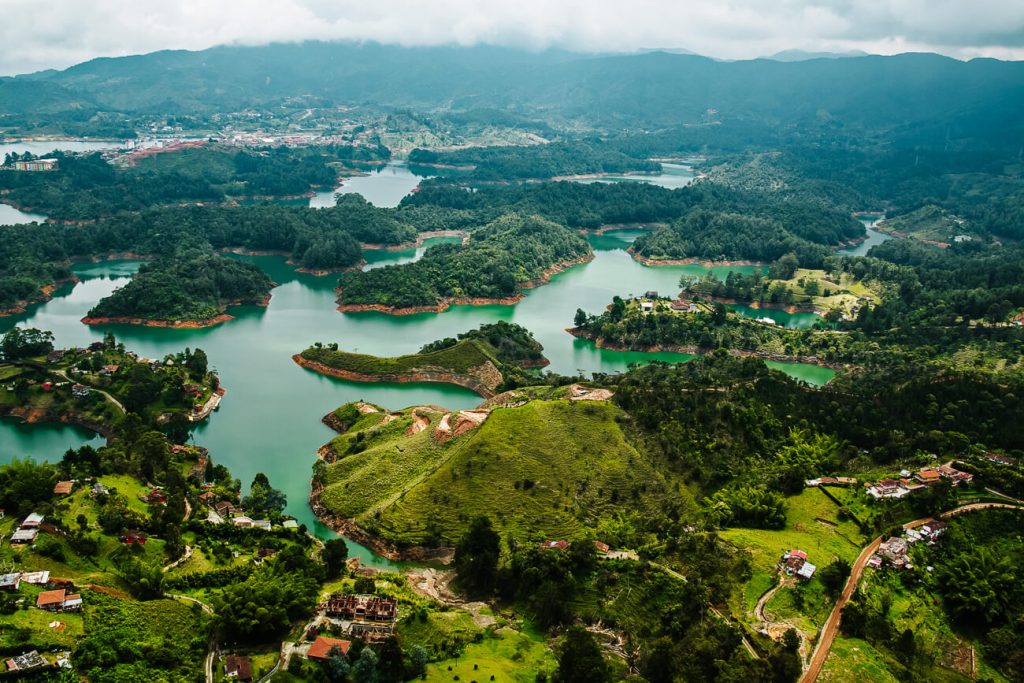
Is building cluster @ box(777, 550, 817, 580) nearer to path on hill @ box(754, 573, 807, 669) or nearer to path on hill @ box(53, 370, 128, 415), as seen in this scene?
path on hill @ box(754, 573, 807, 669)

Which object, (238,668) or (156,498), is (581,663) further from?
(156,498)

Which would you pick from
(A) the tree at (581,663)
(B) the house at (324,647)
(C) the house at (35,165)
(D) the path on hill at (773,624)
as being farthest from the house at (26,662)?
(C) the house at (35,165)

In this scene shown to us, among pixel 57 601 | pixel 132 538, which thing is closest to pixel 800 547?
pixel 132 538

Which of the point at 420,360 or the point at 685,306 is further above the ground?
the point at 420,360

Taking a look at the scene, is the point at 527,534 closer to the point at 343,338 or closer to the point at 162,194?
the point at 343,338

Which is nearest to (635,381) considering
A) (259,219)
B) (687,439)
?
(687,439)

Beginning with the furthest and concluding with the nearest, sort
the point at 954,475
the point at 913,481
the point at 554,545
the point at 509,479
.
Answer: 1. the point at 509,479
2. the point at 954,475
3. the point at 913,481
4. the point at 554,545

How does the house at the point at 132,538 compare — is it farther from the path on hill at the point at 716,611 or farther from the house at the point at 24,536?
the path on hill at the point at 716,611
